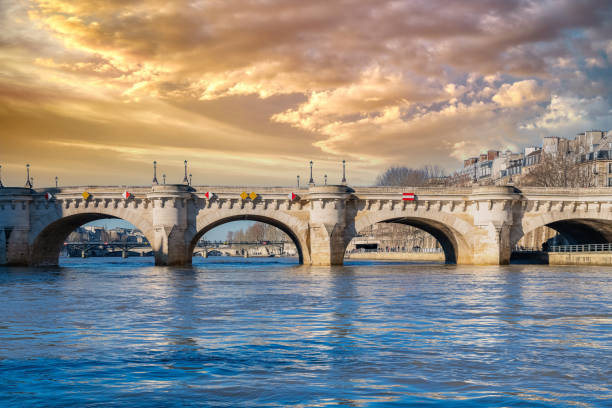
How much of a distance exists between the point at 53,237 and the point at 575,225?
50.2 metres

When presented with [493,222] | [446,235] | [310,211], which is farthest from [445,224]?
[310,211]

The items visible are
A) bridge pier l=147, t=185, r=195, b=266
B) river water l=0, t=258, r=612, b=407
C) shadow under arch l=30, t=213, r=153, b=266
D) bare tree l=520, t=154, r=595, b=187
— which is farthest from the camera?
bare tree l=520, t=154, r=595, b=187

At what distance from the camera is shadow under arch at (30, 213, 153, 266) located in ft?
206

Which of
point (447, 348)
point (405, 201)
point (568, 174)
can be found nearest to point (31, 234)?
point (405, 201)

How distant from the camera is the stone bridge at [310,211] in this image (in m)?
59.0

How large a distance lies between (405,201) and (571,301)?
114ft

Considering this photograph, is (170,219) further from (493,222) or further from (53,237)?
(493,222)

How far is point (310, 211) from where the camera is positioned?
59.2 meters

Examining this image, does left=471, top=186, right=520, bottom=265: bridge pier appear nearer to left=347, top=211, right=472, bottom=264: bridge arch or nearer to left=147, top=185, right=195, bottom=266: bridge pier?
left=347, top=211, right=472, bottom=264: bridge arch

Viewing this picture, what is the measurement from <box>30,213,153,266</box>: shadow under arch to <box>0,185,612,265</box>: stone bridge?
36 cm

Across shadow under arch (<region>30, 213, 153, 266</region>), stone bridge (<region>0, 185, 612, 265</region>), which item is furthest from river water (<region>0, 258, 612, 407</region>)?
shadow under arch (<region>30, 213, 153, 266</region>)

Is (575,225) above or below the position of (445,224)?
below

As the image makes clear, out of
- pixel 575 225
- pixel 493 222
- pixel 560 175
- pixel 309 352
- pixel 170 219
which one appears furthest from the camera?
pixel 560 175

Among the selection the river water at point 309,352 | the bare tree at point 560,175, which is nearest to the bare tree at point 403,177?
the bare tree at point 560,175
